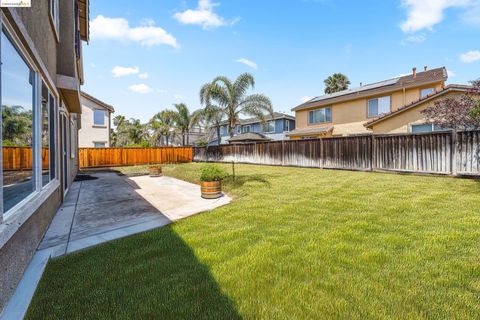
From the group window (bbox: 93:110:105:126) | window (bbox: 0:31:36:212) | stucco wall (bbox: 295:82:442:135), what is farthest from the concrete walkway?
window (bbox: 93:110:105:126)

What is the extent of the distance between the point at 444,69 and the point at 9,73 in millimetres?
24284

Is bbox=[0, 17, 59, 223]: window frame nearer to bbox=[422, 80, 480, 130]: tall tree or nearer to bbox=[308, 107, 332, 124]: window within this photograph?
bbox=[422, 80, 480, 130]: tall tree

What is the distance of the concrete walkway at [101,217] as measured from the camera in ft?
9.31

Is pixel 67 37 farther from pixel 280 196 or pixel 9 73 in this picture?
pixel 280 196

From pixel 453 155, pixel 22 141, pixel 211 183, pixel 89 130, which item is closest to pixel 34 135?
pixel 22 141

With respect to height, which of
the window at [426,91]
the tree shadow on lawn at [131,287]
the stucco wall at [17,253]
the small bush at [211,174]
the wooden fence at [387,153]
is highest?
the window at [426,91]

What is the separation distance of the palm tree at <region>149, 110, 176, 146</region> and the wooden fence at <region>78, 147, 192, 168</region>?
1035 centimetres

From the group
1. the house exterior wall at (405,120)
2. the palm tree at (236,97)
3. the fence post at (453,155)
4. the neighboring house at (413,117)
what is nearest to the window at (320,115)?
the palm tree at (236,97)

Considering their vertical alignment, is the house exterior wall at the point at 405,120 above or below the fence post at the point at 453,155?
above

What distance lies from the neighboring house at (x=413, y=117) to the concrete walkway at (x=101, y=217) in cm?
1344

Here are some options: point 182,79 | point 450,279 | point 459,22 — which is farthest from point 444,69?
point 450,279

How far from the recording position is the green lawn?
6.93 feet

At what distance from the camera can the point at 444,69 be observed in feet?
59.3

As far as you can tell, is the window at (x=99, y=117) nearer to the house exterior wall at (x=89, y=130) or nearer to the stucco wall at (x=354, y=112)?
the house exterior wall at (x=89, y=130)
